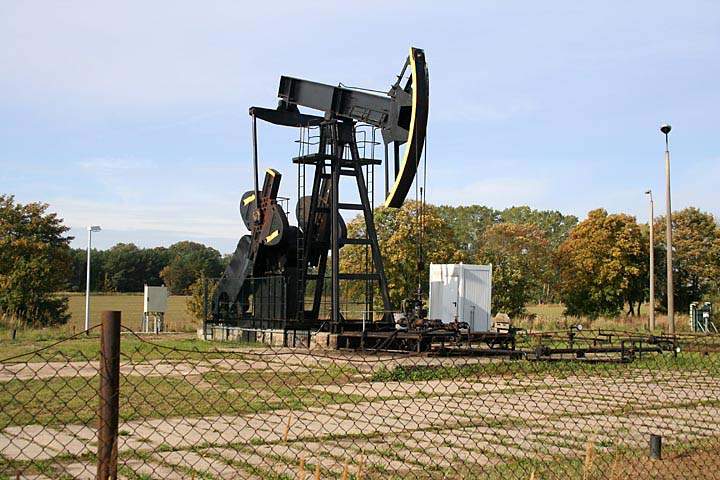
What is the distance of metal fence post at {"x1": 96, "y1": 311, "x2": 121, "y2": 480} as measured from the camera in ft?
14.3

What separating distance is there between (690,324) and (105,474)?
38.4 m

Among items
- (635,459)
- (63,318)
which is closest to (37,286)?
(63,318)

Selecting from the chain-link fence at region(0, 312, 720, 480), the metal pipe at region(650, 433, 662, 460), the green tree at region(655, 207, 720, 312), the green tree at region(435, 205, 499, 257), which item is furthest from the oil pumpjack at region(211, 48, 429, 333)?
the green tree at region(435, 205, 499, 257)

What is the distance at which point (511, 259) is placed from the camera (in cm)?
5003

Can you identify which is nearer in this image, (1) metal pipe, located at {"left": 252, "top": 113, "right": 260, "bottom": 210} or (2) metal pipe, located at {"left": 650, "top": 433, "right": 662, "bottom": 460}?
(2) metal pipe, located at {"left": 650, "top": 433, "right": 662, "bottom": 460}

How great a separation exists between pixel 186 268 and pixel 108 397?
239 ft

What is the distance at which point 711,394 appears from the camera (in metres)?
13.6

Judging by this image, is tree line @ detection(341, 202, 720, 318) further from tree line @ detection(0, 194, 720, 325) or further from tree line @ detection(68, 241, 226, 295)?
tree line @ detection(68, 241, 226, 295)

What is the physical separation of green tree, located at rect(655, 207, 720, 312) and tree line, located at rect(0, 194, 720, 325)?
56 millimetres

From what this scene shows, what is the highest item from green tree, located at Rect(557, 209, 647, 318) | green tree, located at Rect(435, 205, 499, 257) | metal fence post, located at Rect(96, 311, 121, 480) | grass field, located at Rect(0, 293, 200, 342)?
green tree, located at Rect(435, 205, 499, 257)

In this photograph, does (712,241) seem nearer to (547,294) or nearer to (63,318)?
(547,294)

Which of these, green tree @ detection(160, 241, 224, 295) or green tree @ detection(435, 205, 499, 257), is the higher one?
green tree @ detection(435, 205, 499, 257)

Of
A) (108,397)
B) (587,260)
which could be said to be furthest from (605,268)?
(108,397)

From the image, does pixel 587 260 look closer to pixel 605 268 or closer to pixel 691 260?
pixel 605 268
